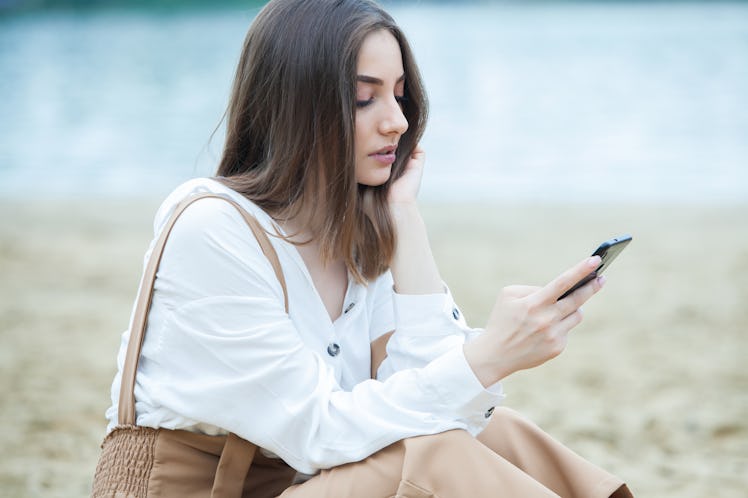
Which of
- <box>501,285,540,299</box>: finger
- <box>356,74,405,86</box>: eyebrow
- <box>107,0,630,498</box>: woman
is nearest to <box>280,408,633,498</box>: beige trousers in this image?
<box>107,0,630,498</box>: woman

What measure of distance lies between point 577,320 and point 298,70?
812 millimetres

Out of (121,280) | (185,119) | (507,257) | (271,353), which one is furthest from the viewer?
(185,119)

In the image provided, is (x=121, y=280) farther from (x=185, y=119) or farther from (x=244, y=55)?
(x=185, y=119)

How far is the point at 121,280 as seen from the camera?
6695 millimetres

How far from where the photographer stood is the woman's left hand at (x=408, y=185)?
235 cm

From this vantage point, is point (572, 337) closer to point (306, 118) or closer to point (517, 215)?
point (306, 118)

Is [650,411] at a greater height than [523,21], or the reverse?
[523,21]

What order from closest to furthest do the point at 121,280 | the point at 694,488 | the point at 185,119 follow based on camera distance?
the point at 694,488, the point at 121,280, the point at 185,119

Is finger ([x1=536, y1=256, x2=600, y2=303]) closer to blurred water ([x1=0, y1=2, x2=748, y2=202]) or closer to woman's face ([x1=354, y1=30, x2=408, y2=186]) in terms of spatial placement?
woman's face ([x1=354, y1=30, x2=408, y2=186])

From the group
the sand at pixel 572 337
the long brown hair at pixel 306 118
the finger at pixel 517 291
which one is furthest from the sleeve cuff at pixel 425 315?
the sand at pixel 572 337

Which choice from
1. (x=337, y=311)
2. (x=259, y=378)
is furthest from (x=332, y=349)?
(x=259, y=378)

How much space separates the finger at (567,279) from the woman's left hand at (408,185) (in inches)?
22.0

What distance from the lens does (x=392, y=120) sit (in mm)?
2191

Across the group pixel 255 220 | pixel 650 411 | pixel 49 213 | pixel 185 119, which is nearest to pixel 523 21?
pixel 185 119
